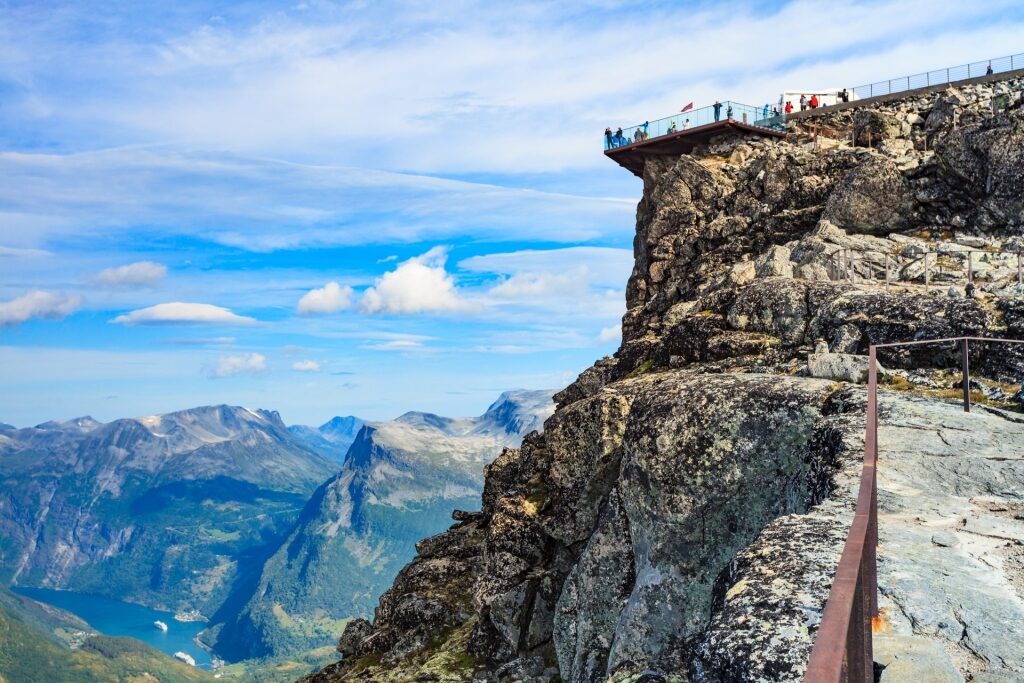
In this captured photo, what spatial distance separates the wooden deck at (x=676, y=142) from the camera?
8319 cm

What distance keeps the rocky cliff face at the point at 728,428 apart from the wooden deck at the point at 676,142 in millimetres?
2179

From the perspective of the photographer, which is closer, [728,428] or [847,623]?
[847,623]

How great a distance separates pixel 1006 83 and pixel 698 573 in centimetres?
7330

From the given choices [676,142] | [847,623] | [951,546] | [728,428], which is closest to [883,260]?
[728,428]

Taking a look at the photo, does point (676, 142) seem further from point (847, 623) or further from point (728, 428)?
point (847, 623)

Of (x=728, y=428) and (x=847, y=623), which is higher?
(x=847, y=623)

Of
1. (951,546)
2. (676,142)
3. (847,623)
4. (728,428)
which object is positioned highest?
(676,142)

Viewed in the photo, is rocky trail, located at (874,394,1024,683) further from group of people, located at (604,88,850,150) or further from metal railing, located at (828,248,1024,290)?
group of people, located at (604,88,850,150)

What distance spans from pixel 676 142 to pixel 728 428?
64.7 metres

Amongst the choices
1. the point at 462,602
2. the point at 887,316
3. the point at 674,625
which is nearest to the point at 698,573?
the point at 674,625

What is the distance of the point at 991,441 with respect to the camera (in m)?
20.6

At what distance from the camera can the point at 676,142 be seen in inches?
3388

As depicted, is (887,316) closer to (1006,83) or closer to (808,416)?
(808,416)

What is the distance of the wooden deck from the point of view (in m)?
83.2
